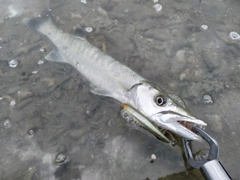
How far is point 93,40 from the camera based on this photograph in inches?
165

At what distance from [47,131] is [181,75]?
1.88 metres

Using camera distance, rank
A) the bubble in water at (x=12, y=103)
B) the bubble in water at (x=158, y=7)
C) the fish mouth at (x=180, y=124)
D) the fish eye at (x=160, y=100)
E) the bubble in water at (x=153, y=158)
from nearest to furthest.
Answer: the fish mouth at (x=180, y=124) → the fish eye at (x=160, y=100) → the bubble in water at (x=153, y=158) → the bubble in water at (x=12, y=103) → the bubble in water at (x=158, y=7)

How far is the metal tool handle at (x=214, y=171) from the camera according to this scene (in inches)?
87.7

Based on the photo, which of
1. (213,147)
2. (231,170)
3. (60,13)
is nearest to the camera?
(213,147)

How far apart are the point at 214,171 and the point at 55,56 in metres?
2.70

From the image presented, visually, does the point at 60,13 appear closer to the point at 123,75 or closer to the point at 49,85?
the point at 49,85

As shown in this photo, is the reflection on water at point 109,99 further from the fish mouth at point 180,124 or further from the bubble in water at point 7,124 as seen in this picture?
the fish mouth at point 180,124

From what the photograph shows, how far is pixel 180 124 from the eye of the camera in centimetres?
Answer: 265

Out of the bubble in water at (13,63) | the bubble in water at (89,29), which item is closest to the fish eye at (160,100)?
the bubble in water at (89,29)

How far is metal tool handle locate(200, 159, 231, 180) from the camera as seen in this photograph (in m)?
2.23

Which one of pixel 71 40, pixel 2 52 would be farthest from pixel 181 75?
pixel 2 52

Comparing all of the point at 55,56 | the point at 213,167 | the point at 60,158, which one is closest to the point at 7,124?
the point at 60,158

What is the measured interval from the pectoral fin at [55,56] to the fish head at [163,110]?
4.42 feet

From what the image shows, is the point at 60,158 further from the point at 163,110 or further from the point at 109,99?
the point at 163,110
